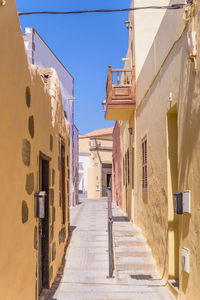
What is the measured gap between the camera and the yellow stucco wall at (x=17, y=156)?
301 cm

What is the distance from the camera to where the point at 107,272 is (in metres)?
6.51

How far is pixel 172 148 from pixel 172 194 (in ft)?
2.25

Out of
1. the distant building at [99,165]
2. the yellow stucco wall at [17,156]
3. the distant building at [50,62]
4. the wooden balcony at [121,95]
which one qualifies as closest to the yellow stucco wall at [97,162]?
the distant building at [99,165]

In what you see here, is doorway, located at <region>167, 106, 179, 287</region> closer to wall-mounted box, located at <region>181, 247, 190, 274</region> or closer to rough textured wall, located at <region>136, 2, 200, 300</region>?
rough textured wall, located at <region>136, 2, 200, 300</region>

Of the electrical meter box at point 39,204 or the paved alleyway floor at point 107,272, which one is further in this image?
the paved alleyway floor at point 107,272

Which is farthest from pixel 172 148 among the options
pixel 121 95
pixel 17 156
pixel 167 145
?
pixel 121 95

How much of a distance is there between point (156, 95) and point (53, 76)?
1857 mm

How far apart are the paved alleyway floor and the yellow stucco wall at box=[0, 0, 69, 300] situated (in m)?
1.45

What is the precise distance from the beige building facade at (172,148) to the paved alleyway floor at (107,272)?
0.81 ft

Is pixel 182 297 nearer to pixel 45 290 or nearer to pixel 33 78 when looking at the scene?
pixel 45 290

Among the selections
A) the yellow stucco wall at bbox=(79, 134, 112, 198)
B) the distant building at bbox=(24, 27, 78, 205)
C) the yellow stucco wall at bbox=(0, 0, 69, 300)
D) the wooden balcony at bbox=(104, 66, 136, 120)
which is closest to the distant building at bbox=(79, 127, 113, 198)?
the yellow stucco wall at bbox=(79, 134, 112, 198)

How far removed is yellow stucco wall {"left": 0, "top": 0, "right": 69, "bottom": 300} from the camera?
3.01 metres

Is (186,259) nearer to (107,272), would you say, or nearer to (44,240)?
(44,240)

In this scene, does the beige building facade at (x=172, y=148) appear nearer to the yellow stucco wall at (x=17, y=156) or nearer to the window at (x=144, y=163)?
the window at (x=144, y=163)
